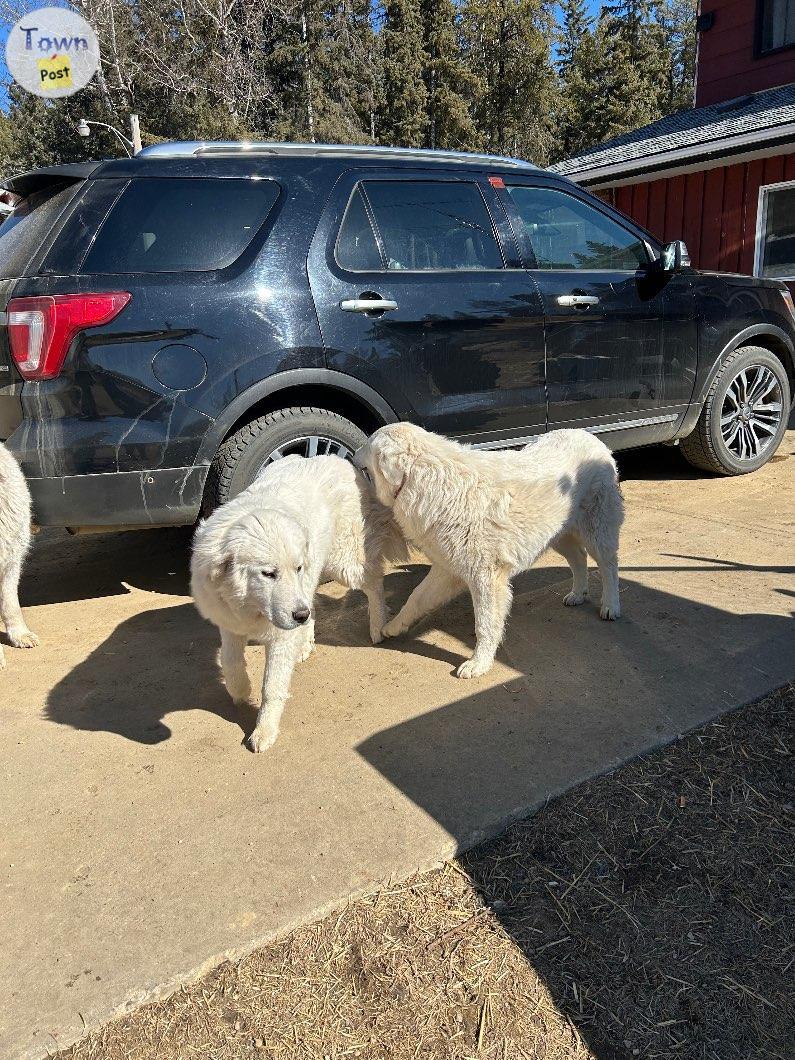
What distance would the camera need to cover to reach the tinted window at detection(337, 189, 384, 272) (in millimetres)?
4441

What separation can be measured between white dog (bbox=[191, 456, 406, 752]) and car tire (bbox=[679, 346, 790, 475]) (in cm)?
370

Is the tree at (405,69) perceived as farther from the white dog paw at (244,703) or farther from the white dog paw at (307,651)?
the white dog paw at (244,703)

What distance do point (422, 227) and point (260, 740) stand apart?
341 centimetres

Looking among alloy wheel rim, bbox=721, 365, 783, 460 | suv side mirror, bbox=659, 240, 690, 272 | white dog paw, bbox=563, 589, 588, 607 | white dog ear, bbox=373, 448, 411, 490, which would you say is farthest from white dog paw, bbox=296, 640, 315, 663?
alloy wheel rim, bbox=721, 365, 783, 460

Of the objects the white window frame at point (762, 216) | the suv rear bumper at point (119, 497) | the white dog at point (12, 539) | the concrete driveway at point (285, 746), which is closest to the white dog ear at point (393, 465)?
the concrete driveway at point (285, 746)

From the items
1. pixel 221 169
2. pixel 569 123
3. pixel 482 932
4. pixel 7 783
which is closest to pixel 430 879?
pixel 482 932

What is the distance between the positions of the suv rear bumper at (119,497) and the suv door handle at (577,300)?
2.73 meters

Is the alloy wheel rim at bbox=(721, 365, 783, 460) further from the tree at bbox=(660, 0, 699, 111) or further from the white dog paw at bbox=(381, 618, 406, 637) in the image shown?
the tree at bbox=(660, 0, 699, 111)

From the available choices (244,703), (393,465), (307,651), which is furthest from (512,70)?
(244,703)

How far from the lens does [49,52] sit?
1652 cm

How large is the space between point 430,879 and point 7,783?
1722mm

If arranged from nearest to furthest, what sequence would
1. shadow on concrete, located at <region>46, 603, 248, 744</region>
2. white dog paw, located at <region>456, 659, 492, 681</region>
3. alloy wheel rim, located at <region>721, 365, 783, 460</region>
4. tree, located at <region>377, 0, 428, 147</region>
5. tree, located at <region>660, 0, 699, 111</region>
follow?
shadow on concrete, located at <region>46, 603, 248, 744</region>, white dog paw, located at <region>456, 659, 492, 681</region>, alloy wheel rim, located at <region>721, 365, 783, 460</region>, tree, located at <region>377, 0, 428, 147</region>, tree, located at <region>660, 0, 699, 111</region>

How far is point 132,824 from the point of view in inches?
104

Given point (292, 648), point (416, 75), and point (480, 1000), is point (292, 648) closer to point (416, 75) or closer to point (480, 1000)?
point (480, 1000)
